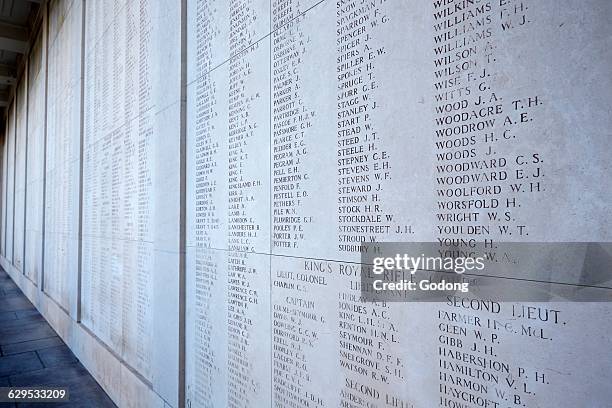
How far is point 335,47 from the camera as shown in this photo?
2.18 meters

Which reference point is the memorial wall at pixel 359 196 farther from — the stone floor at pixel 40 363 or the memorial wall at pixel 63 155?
the memorial wall at pixel 63 155

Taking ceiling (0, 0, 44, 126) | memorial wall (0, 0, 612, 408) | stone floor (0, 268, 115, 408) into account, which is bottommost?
stone floor (0, 268, 115, 408)

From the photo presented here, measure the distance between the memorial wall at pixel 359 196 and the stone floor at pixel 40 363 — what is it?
2.98 feet

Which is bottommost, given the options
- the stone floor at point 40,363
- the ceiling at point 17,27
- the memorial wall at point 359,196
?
the stone floor at point 40,363

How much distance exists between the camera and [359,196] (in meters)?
2.01

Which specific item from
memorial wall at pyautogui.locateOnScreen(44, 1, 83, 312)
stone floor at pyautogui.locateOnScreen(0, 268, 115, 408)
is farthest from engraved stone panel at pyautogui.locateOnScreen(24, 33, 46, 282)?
stone floor at pyautogui.locateOnScreen(0, 268, 115, 408)

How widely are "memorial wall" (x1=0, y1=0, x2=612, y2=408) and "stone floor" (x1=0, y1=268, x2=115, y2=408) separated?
91cm

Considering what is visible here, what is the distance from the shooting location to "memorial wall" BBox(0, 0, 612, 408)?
4.27 feet

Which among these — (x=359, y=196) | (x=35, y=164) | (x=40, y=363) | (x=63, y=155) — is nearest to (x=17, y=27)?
(x=35, y=164)

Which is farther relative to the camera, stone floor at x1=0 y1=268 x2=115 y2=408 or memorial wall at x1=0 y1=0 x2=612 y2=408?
stone floor at x1=0 y1=268 x2=115 y2=408

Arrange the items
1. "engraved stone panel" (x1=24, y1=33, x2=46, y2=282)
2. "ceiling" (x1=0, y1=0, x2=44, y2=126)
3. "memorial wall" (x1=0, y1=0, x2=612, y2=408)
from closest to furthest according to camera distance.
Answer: "memorial wall" (x1=0, y1=0, x2=612, y2=408) → "engraved stone panel" (x1=24, y1=33, x2=46, y2=282) → "ceiling" (x1=0, y1=0, x2=44, y2=126)

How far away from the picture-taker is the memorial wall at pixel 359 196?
1302 millimetres

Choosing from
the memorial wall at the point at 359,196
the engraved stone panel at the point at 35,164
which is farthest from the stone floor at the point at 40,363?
the engraved stone panel at the point at 35,164

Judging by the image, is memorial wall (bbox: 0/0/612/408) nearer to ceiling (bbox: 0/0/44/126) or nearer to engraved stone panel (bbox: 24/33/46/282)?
engraved stone panel (bbox: 24/33/46/282)
